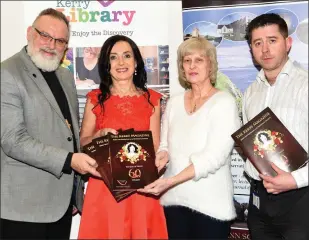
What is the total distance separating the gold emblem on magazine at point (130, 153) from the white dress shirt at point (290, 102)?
2.32ft

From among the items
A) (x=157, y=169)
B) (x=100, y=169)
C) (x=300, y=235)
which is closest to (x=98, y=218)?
(x=100, y=169)

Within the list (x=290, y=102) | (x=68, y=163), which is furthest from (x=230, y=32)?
(x=68, y=163)

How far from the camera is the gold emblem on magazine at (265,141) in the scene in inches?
83.3

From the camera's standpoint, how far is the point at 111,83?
2703 mm

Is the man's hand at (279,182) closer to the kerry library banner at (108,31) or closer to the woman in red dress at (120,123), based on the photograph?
the woman in red dress at (120,123)

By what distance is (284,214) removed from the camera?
85.4 inches

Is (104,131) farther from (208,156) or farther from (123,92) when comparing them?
(208,156)

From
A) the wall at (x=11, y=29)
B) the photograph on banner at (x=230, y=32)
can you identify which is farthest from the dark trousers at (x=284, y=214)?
the wall at (x=11, y=29)

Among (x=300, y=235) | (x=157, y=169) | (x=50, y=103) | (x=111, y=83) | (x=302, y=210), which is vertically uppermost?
(x=111, y=83)

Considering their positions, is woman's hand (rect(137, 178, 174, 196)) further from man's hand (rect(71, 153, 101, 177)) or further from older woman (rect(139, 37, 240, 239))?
man's hand (rect(71, 153, 101, 177))

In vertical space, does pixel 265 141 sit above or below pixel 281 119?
below

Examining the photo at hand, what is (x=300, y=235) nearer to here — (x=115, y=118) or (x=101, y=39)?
(x=115, y=118)

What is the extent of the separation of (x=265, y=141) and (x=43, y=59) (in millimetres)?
1451

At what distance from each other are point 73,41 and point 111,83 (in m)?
0.66
